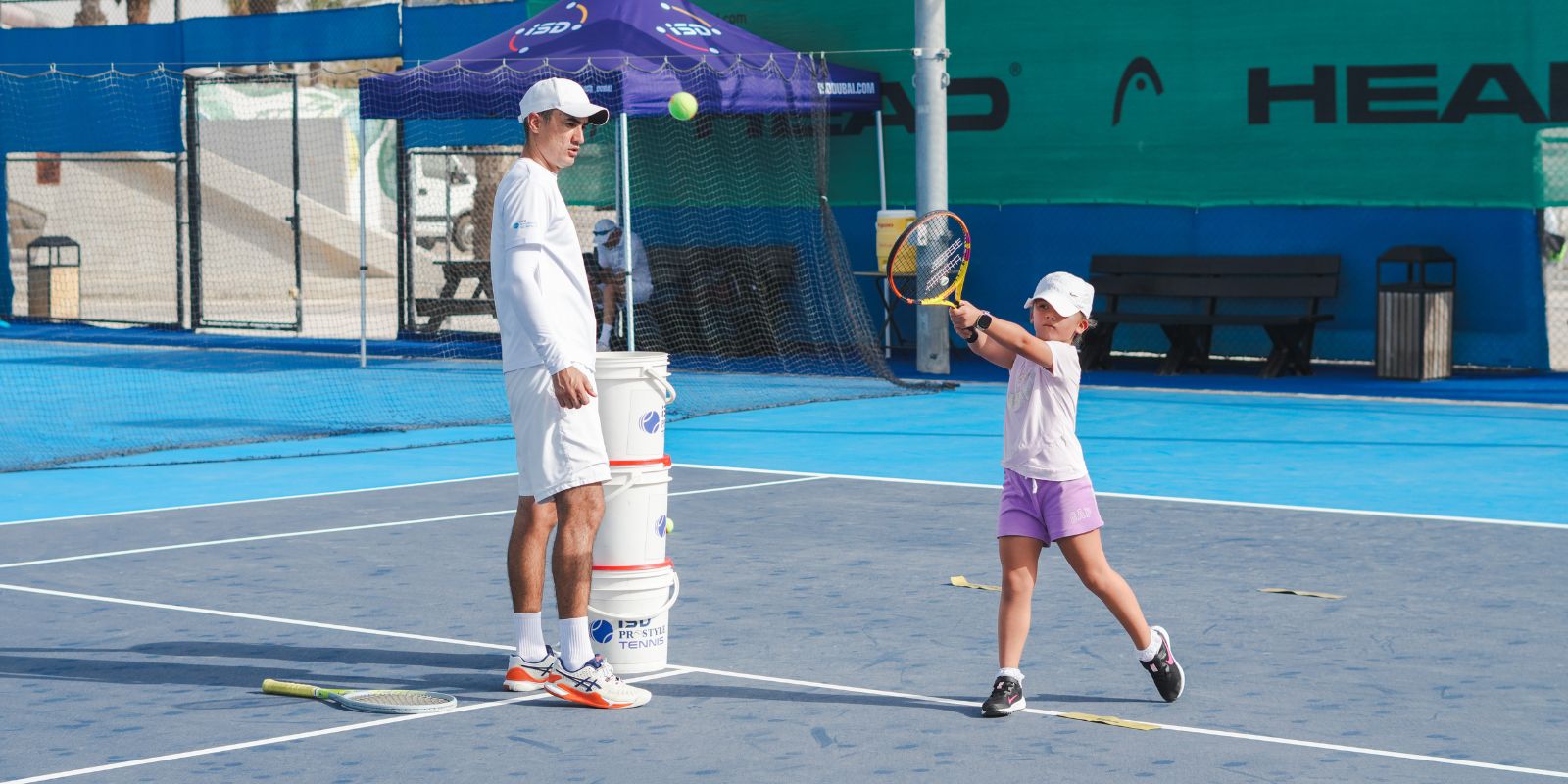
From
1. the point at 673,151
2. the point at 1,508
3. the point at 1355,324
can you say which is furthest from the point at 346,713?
the point at 673,151

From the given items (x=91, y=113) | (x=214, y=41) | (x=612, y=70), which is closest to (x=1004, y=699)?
(x=612, y=70)

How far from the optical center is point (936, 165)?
1939cm

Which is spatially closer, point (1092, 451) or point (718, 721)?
point (718, 721)

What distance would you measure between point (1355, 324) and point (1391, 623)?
12212 millimetres

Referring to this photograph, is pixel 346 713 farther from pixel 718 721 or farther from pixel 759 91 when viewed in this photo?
pixel 759 91

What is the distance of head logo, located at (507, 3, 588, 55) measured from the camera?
19844mm

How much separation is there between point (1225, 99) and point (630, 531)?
14149 millimetres

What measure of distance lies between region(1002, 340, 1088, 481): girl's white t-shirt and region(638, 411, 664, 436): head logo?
4.07 feet

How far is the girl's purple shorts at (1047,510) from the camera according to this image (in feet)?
21.5

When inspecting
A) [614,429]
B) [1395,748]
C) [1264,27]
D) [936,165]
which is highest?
[1264,27]

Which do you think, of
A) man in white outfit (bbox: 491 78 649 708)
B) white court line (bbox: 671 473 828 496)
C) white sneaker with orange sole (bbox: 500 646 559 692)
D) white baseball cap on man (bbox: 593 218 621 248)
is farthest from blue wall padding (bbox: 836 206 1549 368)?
white sneaker with orange sole (bbox: 500 646 559 692)

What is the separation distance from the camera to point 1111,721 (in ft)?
20.6

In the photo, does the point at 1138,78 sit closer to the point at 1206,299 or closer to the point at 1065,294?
the point at 1206,299

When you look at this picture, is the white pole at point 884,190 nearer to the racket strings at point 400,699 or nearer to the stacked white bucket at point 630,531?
the stacked white bucket at point 630,531
